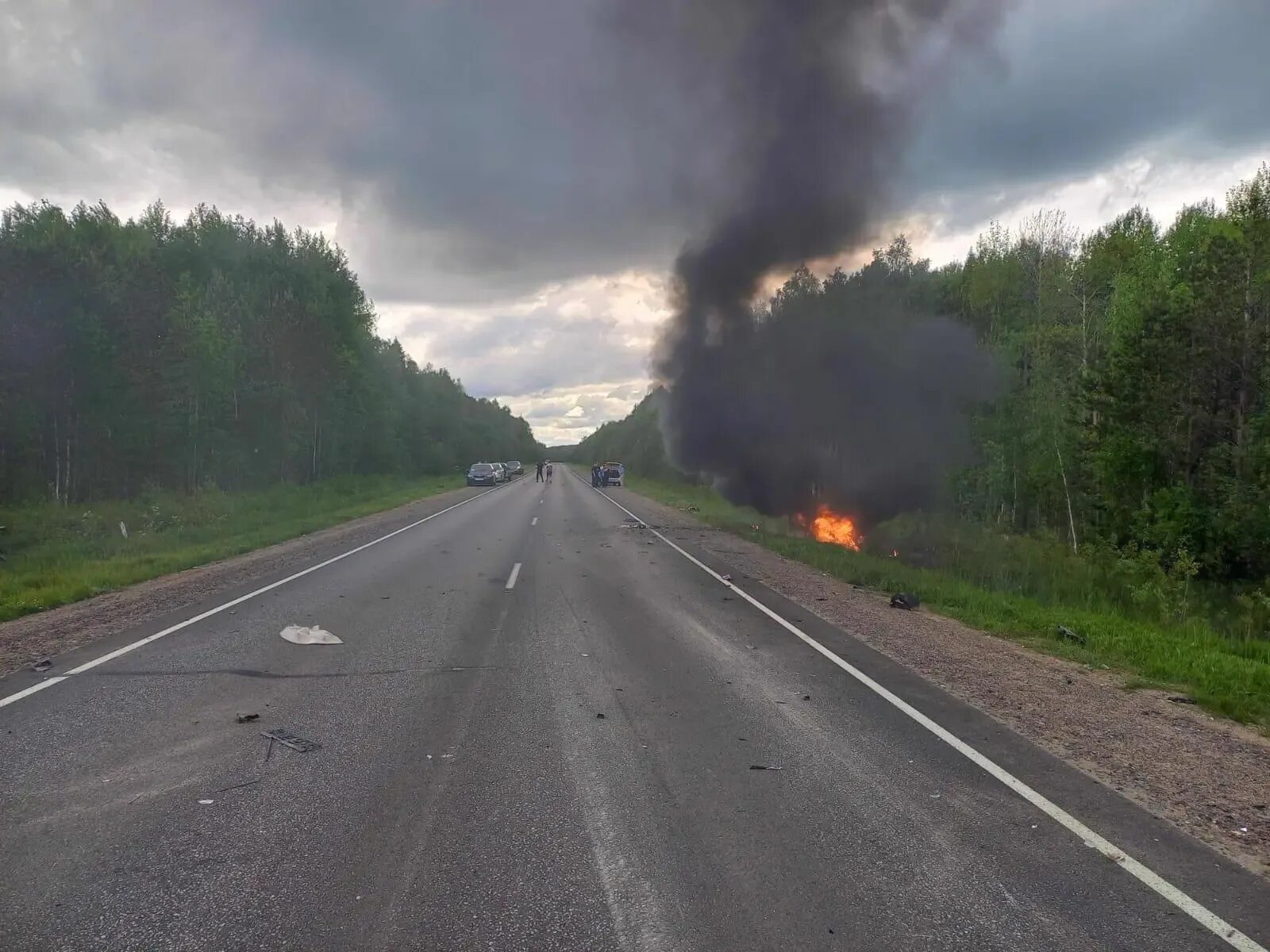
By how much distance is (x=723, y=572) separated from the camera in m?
13.6

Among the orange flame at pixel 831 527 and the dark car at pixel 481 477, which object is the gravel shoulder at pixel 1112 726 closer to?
the orange flame at pixel 831 527

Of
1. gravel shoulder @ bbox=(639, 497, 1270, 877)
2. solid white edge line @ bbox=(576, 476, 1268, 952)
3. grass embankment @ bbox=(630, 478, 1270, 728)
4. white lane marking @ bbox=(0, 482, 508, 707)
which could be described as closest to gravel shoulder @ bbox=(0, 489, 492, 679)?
white lane marking @ bbox=(0, 482, 508, 707)

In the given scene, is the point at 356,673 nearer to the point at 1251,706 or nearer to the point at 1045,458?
the point at 1251,706

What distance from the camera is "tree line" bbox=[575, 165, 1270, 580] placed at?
15.8 meters

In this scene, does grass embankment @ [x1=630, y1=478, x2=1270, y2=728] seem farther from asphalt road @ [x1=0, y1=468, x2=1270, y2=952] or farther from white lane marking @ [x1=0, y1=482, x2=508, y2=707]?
white lane marking @ [x1=0, y1=482, x2=508, y2=707]

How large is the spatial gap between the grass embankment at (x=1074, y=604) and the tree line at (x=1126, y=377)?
127 cm

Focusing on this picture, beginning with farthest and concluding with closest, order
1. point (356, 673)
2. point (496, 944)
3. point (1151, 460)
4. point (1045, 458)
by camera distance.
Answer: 1. point (1045, 458)
2. point (1151, 460)
3. point (356, 673)
4. point (496, 944)

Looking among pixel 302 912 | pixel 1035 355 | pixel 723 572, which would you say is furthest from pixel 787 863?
pixel 1035 355

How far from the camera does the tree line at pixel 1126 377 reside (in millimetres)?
15820

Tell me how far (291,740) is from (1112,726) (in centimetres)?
571

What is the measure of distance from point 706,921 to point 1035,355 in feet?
95.3

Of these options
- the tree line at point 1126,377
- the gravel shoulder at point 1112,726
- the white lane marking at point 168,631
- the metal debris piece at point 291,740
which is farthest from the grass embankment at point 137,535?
the tree line at point 1126,377

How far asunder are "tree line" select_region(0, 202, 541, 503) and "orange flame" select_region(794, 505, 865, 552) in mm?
25757

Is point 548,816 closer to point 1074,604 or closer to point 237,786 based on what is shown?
point 237,786
